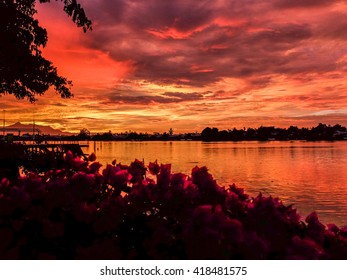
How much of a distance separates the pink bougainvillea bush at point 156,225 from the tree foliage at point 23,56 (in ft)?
47.8

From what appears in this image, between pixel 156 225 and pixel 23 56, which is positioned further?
pixel 23 56

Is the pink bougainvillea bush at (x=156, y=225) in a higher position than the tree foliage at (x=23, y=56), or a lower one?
lower

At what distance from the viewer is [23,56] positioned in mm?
20859

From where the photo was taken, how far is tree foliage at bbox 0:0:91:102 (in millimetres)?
19422

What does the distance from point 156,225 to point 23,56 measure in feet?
65.7

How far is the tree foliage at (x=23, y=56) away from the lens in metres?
Answer: 19.4

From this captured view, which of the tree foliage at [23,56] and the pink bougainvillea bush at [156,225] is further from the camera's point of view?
the tree foliage at [23,56]

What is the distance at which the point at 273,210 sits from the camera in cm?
276

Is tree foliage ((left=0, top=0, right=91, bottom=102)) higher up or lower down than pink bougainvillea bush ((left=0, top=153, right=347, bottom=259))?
higher up

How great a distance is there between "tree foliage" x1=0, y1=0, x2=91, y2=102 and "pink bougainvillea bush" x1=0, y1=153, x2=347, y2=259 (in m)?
14.6

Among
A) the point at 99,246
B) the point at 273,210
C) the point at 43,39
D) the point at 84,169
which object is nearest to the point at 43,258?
the point at 99,246

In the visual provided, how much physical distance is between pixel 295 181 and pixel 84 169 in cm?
3784
